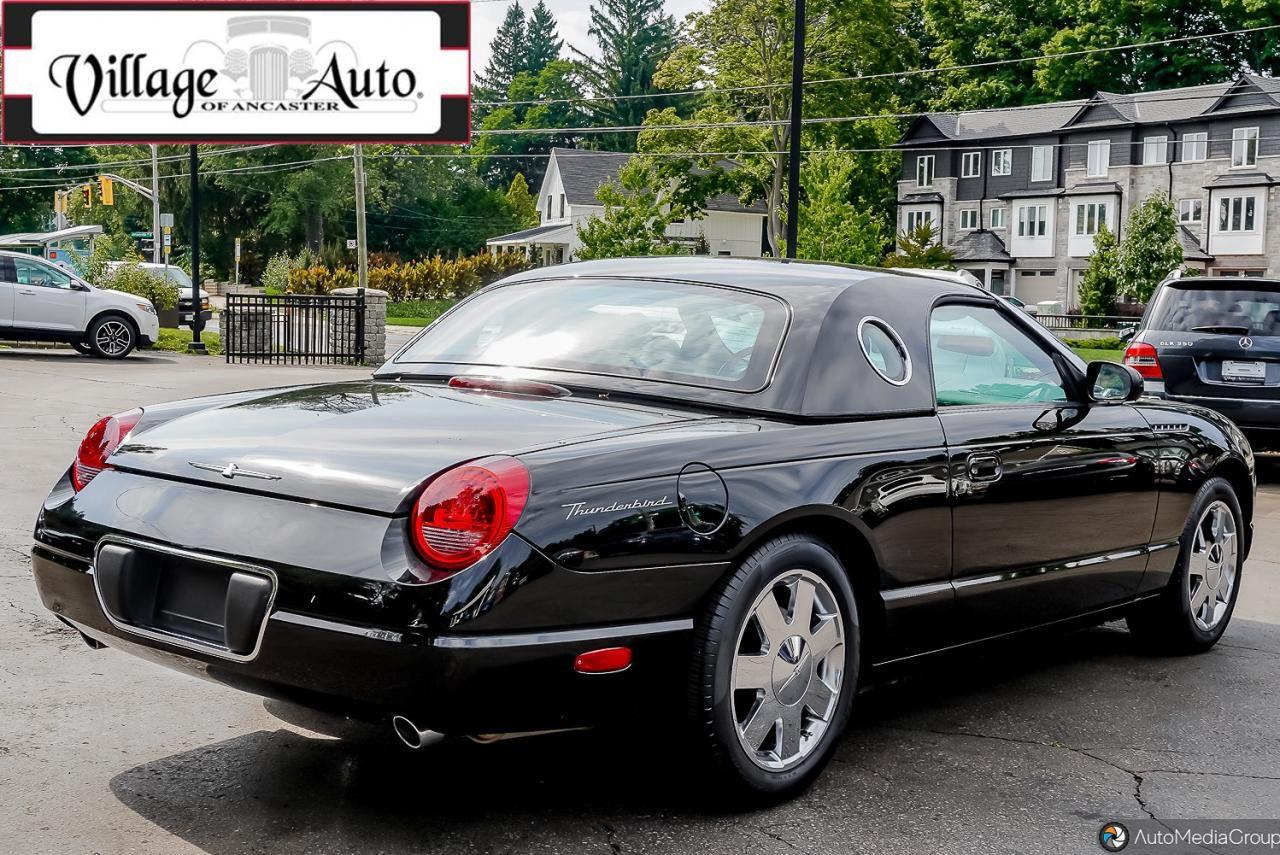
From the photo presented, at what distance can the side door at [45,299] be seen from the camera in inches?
940

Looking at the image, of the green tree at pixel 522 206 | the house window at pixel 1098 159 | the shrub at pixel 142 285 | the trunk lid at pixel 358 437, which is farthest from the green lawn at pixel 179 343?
the green tree at pixel 522 206

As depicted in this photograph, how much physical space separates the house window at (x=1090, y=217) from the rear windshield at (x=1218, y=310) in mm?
61439

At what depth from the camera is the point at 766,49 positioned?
5562 cm

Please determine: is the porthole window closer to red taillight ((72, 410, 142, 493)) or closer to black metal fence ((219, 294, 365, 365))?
red taillight ((72, 410, 142, 493))

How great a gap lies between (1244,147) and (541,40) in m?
77.1

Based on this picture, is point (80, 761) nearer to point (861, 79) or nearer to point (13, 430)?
point (13, 430)

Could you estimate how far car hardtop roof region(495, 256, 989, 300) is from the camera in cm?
462

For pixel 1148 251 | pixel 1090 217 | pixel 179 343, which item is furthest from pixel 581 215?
pixel 179 343

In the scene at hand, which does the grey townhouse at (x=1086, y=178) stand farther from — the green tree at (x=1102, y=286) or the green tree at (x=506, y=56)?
the green tree at (x=506, y=56)

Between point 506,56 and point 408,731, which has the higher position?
point 506,56

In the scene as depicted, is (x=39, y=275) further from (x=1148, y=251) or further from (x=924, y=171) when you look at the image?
(x=924, y=171)

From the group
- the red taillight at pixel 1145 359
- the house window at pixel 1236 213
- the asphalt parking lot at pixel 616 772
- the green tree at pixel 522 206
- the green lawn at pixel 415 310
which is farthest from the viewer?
the green tree at pixel 522 206

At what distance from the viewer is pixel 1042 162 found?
73.0 metres

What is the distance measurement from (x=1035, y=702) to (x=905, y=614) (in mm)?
1090
